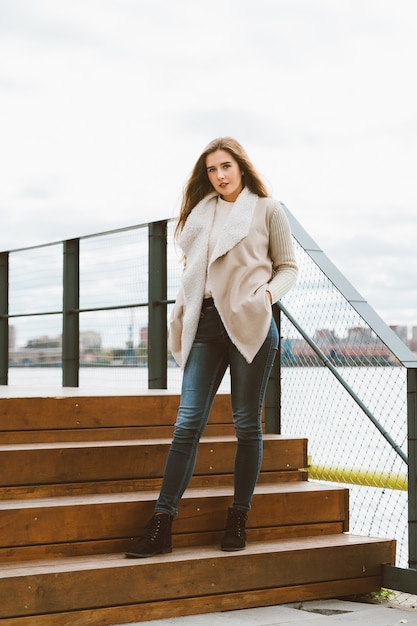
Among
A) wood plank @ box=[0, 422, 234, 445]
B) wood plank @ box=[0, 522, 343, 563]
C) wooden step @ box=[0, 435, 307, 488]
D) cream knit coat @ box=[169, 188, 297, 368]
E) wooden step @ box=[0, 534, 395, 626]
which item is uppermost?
cream knit coat @ box=[169, 188, 297, 368]

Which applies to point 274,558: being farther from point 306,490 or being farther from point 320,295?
point 320,295

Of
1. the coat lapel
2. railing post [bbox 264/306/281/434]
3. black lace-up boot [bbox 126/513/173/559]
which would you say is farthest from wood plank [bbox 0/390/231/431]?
the coat lapel

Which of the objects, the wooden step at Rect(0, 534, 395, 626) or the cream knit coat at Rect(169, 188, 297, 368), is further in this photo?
the cream knit coat at Rect(169, 188, 297, 368)

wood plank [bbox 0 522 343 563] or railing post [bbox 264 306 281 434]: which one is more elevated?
railing post [bbox 264 306 281 434]

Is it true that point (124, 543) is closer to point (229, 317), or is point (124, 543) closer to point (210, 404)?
point (210, 404)

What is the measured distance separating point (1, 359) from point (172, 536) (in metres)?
4.79

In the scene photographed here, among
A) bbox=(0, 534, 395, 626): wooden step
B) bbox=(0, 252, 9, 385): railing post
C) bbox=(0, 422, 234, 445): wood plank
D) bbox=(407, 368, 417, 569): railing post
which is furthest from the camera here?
bbox=(0, 252, 9, 385): railing post

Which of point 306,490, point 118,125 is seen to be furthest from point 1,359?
point 118,125

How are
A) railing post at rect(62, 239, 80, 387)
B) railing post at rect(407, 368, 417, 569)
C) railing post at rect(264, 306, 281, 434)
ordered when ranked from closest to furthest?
railing post at rect(407, 368, 417, 569) < railing post at rect(264, 306, 281, 434) < railing post at rect(62, 239, 80, 387)

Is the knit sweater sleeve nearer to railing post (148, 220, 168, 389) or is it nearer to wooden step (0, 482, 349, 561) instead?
wooden step (0, 482, 349, 561)

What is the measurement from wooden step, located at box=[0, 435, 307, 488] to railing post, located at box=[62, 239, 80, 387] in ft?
9.30

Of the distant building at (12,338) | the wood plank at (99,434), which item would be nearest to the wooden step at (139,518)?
the wood plank at (99,434)

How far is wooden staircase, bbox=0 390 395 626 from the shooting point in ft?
9.80

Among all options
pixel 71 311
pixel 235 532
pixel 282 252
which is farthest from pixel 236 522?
pixel 71 311
